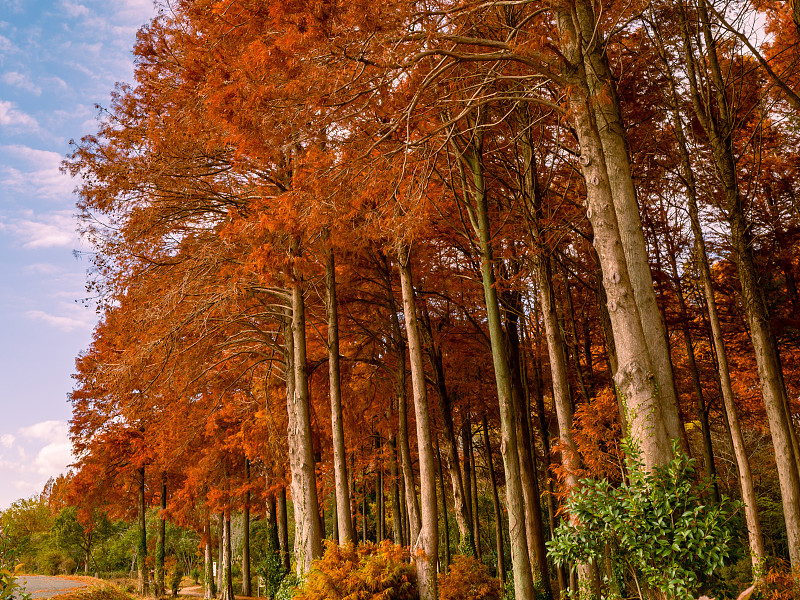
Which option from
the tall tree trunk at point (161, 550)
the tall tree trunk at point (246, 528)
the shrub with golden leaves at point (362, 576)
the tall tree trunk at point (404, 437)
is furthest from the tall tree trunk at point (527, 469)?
the tall tree trunk at point (161, 550)

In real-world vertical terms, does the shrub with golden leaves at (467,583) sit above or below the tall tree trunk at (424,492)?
below

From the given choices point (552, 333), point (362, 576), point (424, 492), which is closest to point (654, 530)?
point (552, 333)

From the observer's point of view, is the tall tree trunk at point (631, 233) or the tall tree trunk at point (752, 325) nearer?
the tall tree trunk at point (631, 233)

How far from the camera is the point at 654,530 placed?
4770 millimetres

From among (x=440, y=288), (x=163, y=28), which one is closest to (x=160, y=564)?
(x=440, y=288)

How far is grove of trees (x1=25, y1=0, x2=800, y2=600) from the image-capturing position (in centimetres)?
581

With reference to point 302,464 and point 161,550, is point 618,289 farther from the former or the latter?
point 161,550

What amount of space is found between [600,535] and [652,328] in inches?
77.9

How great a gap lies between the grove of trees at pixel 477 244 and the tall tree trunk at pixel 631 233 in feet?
0.10

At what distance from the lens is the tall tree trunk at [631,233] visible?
17.6ft

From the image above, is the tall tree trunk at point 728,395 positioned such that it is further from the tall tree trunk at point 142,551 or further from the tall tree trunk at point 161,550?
the tall tree trunk at point 142,551

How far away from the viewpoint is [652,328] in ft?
18.4

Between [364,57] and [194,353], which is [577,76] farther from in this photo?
[194,353]

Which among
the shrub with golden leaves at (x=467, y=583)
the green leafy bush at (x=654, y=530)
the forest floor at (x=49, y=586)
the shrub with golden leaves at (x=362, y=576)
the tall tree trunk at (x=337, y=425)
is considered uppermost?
the tall tree trunk at (x=337, y=425)
